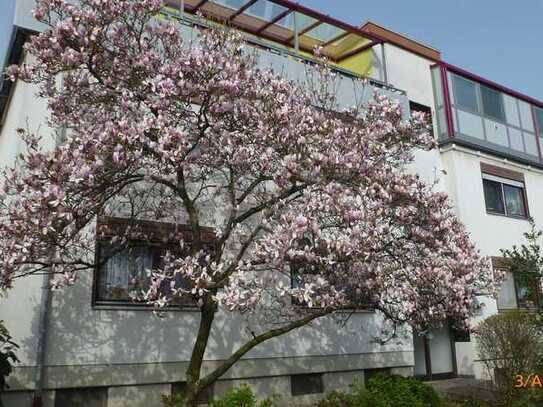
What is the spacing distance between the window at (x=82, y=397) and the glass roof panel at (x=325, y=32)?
39.2ft

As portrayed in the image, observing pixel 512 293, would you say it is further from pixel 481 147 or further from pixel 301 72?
pixel 301 72

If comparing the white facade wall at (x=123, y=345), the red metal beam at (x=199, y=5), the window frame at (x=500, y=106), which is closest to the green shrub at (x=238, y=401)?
the white facade wall at (x=123, y=345)

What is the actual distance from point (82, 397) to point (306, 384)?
189 inches

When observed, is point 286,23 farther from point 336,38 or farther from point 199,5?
point 199,5

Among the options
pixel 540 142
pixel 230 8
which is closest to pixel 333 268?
pixel 230 8

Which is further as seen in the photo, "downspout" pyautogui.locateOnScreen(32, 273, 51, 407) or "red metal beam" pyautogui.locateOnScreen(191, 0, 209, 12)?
"red metal beam" pyautogui.locateOnScreen(191, 0, 209, 12)

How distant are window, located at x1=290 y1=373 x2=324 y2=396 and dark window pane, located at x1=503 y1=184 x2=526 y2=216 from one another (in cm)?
1015

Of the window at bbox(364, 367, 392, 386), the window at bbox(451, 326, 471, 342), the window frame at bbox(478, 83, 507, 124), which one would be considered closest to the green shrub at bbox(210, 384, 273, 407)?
the window at bbox(364, 367, 392, 386)

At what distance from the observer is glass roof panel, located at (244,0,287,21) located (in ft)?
49.4

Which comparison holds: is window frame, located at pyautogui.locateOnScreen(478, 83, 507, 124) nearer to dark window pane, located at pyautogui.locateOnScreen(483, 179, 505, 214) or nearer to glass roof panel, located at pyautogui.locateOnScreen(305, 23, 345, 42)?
dark window pane, located at pyautogui.locateOnScreen(483, 179, 505, 214)

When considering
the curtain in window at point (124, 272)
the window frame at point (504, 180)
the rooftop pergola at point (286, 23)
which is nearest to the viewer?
the curtain in window at point (124, 272)

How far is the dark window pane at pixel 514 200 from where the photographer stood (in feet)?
60.6

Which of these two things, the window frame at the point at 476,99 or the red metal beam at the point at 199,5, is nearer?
the red metal beam at the point at 199,5

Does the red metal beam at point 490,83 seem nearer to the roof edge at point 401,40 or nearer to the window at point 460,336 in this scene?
the roof edge at point 401,40
